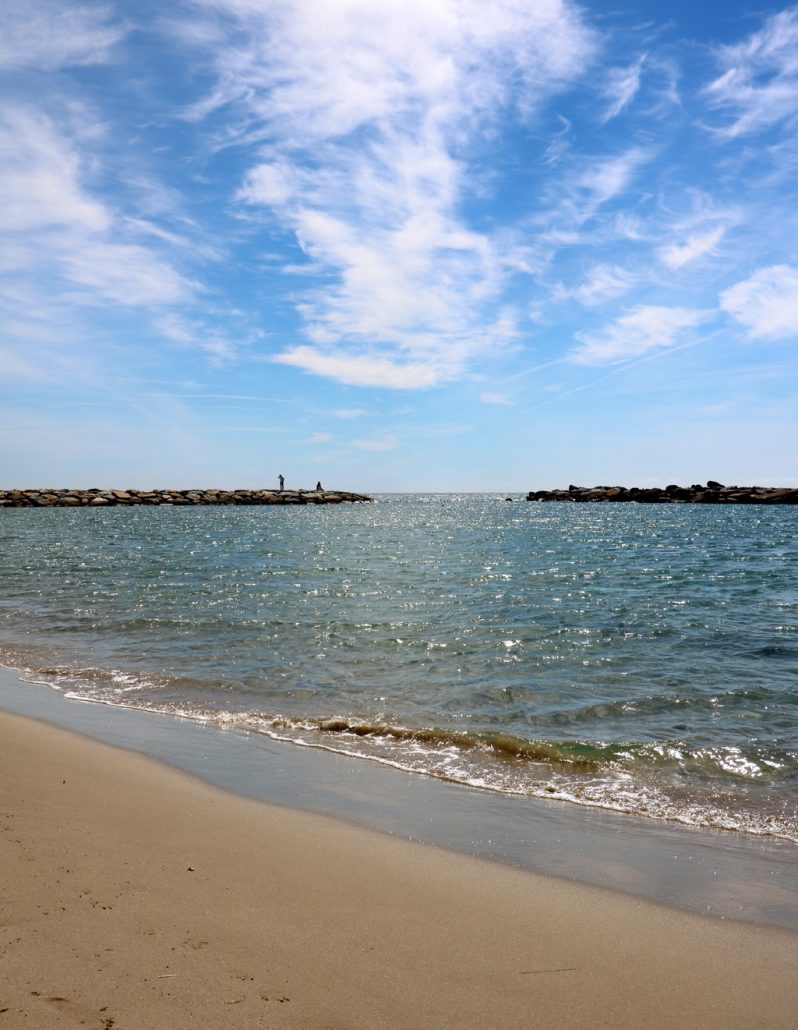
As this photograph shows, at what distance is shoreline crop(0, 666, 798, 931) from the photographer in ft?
15.5

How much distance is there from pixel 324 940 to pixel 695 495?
105190 mm

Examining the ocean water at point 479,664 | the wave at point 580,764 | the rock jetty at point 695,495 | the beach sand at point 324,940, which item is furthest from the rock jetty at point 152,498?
the beach sand at point 324,940

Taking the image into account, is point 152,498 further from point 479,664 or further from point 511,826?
point 511,826

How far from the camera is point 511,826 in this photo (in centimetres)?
574

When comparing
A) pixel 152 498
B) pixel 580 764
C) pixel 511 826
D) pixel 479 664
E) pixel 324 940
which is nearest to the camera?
pixel 324 940

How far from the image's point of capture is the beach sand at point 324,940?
3109 millimetres

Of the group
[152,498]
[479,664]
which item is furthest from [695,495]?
[479,664]

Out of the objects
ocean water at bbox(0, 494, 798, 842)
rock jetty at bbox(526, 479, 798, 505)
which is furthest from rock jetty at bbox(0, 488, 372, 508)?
ocean water at bbox(0, 494, 798, 842)

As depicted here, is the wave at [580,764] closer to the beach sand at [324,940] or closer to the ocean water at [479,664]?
the ocean water at [479,664]

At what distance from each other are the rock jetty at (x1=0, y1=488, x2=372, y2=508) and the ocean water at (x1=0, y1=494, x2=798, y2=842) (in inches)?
2582

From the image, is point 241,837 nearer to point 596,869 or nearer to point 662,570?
point 596,869

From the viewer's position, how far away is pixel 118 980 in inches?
124

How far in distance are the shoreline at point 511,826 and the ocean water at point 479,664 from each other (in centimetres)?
38

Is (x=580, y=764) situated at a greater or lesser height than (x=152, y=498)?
lesser
